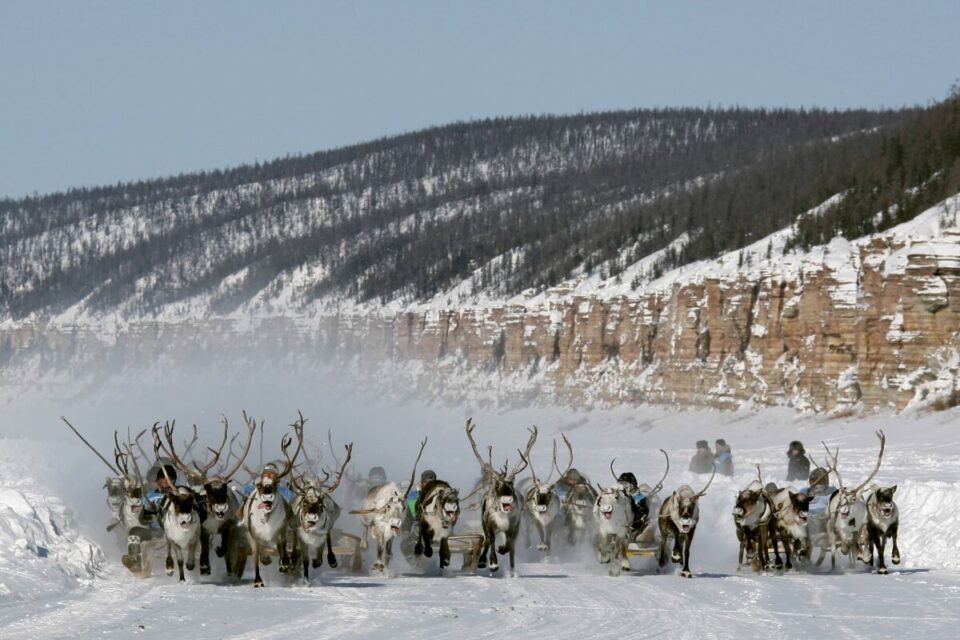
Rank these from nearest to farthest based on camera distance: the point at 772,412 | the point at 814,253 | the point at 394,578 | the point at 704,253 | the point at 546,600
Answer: the point at 546,600 → the point at 394,578 → the point at 772,412 → the point at 814,253 → the point at 704,253

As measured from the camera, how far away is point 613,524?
21.8 m

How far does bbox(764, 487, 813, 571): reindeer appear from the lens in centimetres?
2186

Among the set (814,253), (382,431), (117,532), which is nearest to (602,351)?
(382,431)

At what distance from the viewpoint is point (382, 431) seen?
9200cm

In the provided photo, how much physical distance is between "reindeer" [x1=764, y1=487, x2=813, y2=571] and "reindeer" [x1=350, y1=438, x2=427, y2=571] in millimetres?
5041

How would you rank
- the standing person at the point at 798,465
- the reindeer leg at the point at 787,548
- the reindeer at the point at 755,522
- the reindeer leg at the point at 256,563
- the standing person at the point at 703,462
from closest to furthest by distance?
1. the reindeer leg at the point at 256,563
2. the reindeer at the point at 755,522
3. the reindeer leg at the point at 787,548
4. the standing person at the point at 798,465
5. the standing person at the point at 703,462

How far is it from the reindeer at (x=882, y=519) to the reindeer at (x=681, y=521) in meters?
2.35

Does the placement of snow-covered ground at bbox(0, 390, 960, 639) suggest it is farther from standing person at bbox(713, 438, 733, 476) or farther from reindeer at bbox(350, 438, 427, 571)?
standing person at bbox(713, 438, 733, 476)

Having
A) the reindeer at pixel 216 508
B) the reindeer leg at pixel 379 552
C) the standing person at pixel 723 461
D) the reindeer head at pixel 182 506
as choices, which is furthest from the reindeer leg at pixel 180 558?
the standing person at pixel 723 461

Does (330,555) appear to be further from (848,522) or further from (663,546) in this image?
(848,522)

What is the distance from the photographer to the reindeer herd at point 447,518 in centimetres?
1928

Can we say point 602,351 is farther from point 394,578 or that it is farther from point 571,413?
point 394,578

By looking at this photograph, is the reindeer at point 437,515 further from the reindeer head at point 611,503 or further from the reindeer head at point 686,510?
the reindeer head at point 686,510

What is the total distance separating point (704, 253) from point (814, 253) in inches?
1293
